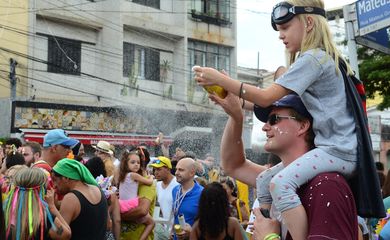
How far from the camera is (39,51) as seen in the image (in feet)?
87.6

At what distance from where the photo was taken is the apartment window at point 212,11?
34.0 meters

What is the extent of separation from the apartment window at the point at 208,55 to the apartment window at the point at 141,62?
1917mm

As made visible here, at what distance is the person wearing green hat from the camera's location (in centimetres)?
590

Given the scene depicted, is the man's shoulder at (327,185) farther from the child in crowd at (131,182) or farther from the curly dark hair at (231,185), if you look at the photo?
the curly dark hair at (231,185)

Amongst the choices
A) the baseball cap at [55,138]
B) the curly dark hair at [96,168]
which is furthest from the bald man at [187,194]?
the baseball cap at [55,138]

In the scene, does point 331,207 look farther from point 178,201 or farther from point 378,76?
point 378,76

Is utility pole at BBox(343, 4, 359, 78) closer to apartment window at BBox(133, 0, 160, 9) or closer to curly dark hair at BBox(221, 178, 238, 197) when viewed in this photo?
curly dark hair at BBox(221, 178, 238, 197)

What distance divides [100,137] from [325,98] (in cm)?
2562

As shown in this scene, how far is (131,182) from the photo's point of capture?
30.1 feet

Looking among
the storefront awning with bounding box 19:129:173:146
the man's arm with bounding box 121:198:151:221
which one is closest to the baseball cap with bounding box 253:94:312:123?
the man's arm with bounding box 121:198:151:221

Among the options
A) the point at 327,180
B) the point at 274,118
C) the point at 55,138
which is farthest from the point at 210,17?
the point at 327,180

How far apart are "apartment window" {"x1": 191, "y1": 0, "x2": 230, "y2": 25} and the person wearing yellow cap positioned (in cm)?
2470

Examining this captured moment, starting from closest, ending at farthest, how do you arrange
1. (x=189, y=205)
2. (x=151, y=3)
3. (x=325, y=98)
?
(x=325, y=98)
(x=189, y=205)
(x=151, y=3)

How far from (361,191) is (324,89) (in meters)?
0.46
